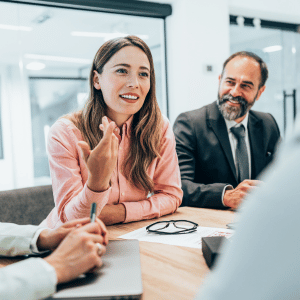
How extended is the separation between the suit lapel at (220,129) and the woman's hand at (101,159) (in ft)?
3.32

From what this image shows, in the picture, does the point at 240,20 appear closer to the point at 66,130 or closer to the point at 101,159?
the point at 66,130

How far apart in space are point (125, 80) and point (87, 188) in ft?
1.92

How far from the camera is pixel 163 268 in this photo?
31.0 inches

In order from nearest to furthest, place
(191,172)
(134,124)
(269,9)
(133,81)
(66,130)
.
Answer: (66,130)
(133,81)
(134,124)
(191,172)
(269,9)

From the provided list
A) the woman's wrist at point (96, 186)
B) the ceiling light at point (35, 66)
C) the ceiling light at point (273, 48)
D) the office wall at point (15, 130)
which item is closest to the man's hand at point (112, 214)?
the woman's wrist at point (96, 186)

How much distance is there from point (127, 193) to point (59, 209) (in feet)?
1.00

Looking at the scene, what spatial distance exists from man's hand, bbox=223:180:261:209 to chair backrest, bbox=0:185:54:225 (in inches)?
36.4

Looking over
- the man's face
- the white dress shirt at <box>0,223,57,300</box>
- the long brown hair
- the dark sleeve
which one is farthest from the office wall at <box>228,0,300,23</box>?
the white dress shirt at <box>0,223,57,300</box>

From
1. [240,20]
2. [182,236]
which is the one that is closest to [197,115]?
[182,236]

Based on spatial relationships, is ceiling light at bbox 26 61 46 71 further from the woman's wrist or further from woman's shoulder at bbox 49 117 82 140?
the woman's wrist

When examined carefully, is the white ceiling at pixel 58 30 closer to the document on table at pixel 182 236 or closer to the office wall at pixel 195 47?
the office wall at pixel 195 47

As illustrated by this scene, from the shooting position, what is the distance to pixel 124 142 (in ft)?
5.02

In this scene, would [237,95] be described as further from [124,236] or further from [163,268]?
[163,268]

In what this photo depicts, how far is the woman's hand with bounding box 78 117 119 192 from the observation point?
1.07 metres
